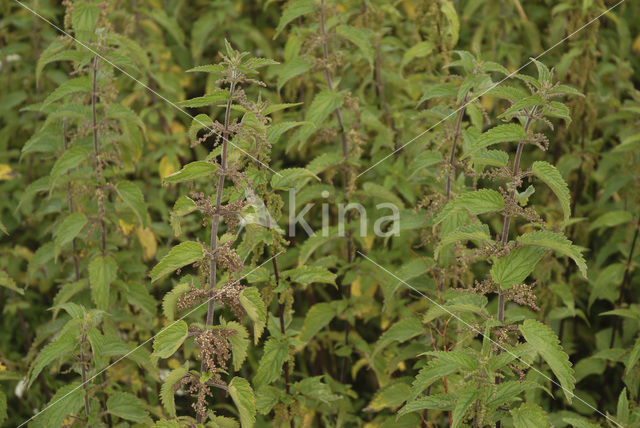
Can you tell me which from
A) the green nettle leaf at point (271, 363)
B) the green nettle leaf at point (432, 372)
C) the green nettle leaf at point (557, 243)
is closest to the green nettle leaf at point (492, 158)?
the green nettle leaf at point (557, 243)

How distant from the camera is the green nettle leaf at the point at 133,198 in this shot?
3195 millimetres

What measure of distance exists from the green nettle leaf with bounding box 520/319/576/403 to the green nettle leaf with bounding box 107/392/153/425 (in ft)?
5.16

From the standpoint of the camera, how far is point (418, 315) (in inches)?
128

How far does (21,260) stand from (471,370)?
125 inches

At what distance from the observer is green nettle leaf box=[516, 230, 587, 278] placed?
7.44 feet

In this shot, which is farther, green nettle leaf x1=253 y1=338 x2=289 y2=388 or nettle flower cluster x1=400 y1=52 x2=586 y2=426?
green nettle leaf x1=253 y1=338 x2=289 y2=388

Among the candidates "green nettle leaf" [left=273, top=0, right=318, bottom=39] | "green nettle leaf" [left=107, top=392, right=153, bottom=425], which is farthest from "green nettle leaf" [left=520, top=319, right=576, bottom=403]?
"green nettle leaf" [left=273, top=0, right=318, bottom=39]

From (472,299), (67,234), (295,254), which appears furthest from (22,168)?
(472,299)

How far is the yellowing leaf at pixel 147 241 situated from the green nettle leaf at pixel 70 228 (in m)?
0.71

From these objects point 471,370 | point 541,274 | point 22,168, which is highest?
point 22,168

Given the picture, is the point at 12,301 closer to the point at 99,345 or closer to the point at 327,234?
the point at 99,345

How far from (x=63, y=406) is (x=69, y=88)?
4.69ft

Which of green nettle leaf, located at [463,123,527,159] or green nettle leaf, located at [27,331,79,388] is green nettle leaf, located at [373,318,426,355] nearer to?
green nettle leaf, located at [463,123,527,159]

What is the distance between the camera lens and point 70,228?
320 centimetres
